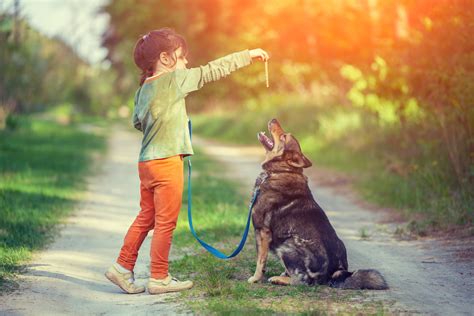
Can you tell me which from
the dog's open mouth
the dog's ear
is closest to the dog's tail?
the dog's ear

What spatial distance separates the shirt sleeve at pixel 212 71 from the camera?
18.5 ft

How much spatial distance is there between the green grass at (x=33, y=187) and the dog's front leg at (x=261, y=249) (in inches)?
80.5

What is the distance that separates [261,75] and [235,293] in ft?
99.9

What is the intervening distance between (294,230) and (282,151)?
65 centimetres

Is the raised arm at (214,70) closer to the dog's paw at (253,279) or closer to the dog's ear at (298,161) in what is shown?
the dog's ear at (298,161)

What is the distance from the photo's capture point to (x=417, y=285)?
19.3 ft

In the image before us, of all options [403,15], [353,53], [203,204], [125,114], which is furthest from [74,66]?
[203,204]

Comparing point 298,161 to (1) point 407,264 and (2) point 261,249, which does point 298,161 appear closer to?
(2) point 261,249

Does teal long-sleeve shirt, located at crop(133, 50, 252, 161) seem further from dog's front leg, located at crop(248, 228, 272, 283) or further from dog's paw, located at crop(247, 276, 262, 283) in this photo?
dog's paw, located at crop(247, 276, 262, 283)

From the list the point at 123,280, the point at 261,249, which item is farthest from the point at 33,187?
the point at 261,249

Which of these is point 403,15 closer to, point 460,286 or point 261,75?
point 460,286

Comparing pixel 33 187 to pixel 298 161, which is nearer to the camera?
pixel 298 161

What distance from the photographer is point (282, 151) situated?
19.6ft

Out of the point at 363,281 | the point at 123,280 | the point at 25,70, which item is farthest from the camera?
the point at 25,70
